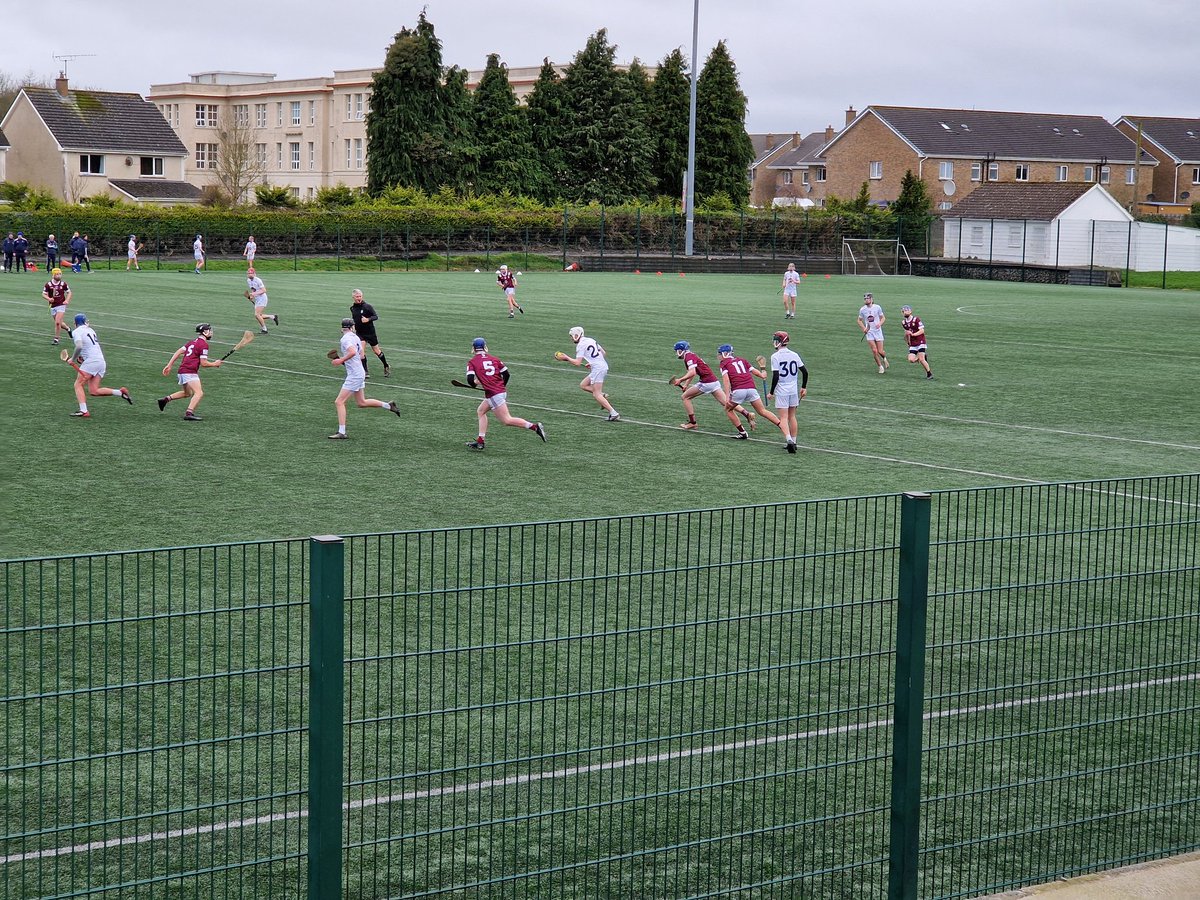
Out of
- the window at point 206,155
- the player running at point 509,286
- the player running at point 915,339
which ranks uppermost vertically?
the window at point 206,155

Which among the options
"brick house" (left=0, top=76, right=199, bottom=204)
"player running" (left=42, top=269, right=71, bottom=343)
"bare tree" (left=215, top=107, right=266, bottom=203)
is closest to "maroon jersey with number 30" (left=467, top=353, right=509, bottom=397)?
"player running" (left=42, top=269, right=71, bottom=343)

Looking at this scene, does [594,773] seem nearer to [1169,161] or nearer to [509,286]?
[509,286]

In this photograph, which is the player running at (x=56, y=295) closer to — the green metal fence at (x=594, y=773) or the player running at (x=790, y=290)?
the player running at (x=790, y=290)

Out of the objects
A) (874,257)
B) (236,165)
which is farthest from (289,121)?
(874,257)

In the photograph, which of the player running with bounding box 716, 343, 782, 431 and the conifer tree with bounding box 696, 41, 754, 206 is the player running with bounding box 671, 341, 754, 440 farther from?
the conifer tree with bounding box 696, 41, 754, 206

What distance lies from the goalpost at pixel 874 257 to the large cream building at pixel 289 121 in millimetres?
32683

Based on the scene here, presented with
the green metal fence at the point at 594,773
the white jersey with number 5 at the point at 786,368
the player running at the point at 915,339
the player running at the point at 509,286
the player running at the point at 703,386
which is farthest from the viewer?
the player running at the point at 509,286

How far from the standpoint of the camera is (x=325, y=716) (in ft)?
15.5

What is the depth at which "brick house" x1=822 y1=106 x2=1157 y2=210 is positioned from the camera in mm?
102688

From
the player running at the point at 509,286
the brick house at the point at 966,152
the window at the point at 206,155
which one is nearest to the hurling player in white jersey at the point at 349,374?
the player running at the point at 509,286

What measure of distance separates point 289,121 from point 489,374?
99971 millimetres

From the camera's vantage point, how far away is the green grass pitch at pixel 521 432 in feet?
49.8

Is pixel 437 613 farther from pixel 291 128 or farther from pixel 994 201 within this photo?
pixel 291 128

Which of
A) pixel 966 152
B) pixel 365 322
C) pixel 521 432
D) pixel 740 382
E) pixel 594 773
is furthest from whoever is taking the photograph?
pixel 966 152
